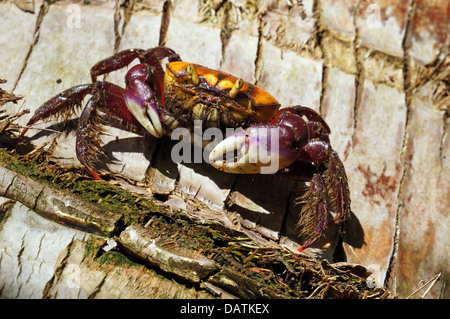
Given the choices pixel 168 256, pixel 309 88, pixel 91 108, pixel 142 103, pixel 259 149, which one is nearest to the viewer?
pixel 168 256

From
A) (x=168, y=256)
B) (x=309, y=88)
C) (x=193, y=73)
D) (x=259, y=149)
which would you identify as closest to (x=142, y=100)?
(x=193, y=73)

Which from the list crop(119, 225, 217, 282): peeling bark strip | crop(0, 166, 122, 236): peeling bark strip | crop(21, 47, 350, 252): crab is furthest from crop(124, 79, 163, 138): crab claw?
crop(119, 225, 217, 282): peeling bark strip

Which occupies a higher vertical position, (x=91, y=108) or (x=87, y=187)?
(x=91, y=108)

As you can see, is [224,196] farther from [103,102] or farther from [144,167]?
[103,102]

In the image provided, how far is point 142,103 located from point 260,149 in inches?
30.4

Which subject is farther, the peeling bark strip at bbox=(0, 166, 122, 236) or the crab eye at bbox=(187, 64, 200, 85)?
the crab eye at bbox=(187, 64, 200, 85)

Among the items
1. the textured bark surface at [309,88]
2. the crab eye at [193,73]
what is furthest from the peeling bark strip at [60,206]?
the crab eye at [193,73]

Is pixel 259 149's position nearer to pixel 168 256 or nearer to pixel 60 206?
pixel 168 256

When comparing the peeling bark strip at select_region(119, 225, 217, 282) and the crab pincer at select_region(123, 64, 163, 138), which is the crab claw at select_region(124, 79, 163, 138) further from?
the peeling bark strip at select_region(119, 225, 217, 282)

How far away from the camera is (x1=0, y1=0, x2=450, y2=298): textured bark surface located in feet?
9.93

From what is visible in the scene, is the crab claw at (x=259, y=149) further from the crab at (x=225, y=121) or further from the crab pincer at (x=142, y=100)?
the crab pincer at (x=142, y=100)

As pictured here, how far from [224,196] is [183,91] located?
2.43 feet

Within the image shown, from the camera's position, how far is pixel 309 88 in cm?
363

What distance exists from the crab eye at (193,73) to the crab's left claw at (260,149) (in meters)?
0.42
